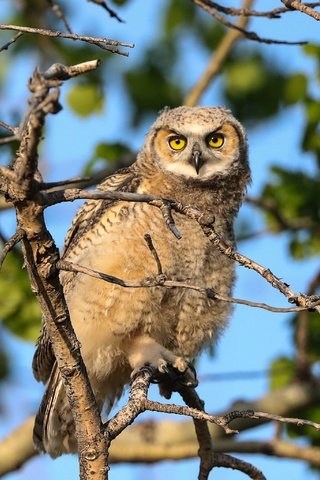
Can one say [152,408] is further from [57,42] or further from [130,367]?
[57,42]

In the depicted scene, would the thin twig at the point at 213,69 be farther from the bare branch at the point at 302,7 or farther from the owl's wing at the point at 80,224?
the bare branch at the point at 302,7

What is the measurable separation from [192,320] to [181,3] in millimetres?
3435

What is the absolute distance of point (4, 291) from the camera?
6.22 m

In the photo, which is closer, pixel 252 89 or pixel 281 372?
pixel 281 372

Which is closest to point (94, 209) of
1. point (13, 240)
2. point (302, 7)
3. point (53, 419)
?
point (53, 419)

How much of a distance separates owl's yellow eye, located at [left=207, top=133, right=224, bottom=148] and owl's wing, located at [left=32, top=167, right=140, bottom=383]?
54cm

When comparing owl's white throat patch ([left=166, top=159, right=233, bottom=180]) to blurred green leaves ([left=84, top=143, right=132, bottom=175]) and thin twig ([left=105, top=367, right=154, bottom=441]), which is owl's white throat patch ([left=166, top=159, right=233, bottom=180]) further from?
thin twig ([left=105, top=367, right=154, bottom=441])

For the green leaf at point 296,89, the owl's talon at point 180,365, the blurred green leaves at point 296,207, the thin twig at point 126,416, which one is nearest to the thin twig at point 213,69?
the green leaf at point 296,89

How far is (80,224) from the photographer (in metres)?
5.10

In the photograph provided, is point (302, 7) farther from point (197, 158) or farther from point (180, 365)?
point (180, 365)

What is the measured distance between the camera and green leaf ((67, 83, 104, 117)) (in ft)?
21.7

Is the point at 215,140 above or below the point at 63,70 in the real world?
above

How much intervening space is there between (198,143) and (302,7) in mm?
2190

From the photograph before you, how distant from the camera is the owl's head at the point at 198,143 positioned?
5285 millimetres
